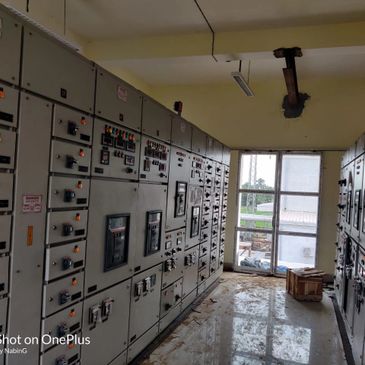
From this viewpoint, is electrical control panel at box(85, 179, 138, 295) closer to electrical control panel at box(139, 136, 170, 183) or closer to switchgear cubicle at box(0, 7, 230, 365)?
switchgear cubicle at box(0, 7, 230, 365)

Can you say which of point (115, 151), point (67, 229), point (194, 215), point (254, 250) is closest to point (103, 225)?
point (67, 229)

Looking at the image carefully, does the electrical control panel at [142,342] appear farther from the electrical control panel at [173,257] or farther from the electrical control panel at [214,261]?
the electrical control panel at [214,261]

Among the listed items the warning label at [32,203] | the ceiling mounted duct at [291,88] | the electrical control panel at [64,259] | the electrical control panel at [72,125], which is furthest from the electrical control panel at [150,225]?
the ceiling mounted duct at [291,88]

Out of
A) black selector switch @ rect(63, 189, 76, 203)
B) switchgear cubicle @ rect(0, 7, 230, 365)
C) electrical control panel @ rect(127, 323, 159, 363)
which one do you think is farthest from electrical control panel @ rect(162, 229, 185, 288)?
black selector switch @ rect(63, 189, 76, 203)

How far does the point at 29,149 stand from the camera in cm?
166

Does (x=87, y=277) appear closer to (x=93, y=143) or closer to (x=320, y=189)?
(x=93, y=143)

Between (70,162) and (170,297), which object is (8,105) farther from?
(170,297)

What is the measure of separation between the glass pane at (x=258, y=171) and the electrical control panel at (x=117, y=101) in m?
3.99

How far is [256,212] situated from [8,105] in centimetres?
537

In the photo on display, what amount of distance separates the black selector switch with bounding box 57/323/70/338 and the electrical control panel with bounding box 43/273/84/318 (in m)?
0.11

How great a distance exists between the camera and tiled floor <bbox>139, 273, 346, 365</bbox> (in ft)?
10.1

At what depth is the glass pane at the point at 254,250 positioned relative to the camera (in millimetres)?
6285

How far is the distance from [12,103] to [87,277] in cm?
115

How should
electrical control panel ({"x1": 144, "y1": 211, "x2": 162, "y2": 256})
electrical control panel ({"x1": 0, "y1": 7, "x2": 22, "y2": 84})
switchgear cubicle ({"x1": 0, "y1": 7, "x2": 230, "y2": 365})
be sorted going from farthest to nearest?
electrical control panel ({"x1": 144, "y1": 211, "x2": 162, "y2": 256}) → switchgear cubicle ({"x1": 0, "y1": 7, "x2": 230, "y2": 365}) → electrical control panel ({"x1": 0, "y1": 7, "x2": 22, "y2": 84})
